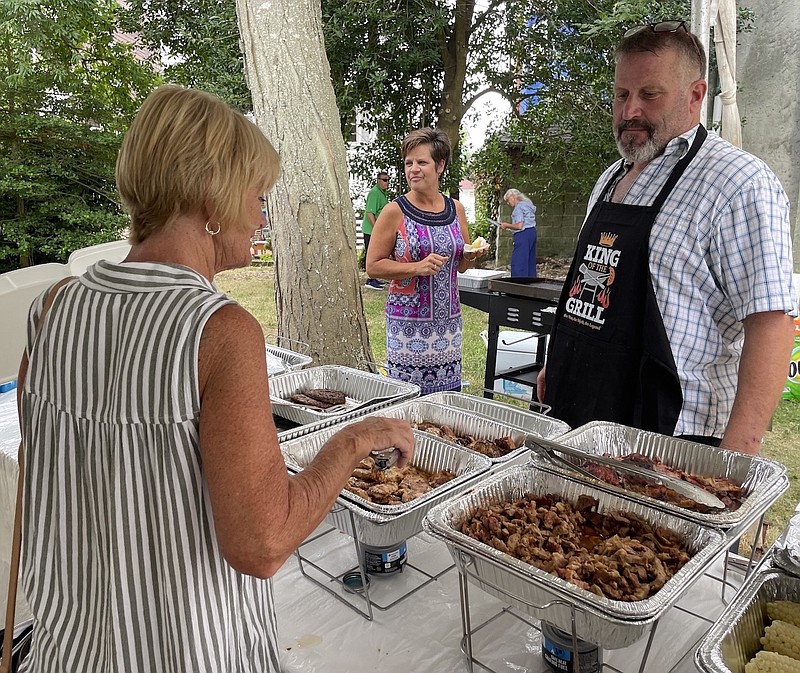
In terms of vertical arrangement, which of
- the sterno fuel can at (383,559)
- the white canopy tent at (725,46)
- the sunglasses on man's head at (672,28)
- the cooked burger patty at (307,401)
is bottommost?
the sterno fuel can at (383,559)

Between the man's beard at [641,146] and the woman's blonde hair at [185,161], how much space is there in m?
1.38

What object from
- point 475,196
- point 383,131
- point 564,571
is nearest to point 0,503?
point 564,571

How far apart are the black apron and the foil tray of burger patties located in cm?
60

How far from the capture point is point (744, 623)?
3.33 feet

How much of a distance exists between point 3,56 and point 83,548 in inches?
232

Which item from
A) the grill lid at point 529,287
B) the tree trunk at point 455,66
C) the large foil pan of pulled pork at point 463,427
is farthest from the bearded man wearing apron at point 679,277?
the tree trunk at point 455,66

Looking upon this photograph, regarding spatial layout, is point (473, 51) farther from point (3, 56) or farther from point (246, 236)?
point (246, 236)

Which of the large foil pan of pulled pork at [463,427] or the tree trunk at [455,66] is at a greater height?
the tree trunk at [455,66]

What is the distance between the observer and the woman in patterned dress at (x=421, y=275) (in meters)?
3.11

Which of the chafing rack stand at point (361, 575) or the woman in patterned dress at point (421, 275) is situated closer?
the chafing rack stand at point (361, 575)

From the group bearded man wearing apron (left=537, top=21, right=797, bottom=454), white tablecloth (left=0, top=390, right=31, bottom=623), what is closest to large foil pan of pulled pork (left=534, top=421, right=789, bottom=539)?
bearded man wearing apron (left=537, top=21, right=797, bottom=454)

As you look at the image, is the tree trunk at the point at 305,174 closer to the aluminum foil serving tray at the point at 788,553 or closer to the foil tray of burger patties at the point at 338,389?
the foil tray of burger patties at the point at 338,389

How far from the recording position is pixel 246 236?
1.06 metres

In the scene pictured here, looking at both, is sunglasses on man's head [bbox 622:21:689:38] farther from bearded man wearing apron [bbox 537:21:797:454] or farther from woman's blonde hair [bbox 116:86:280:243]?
woman's blonde hair [bbox 116:86:280:243]
